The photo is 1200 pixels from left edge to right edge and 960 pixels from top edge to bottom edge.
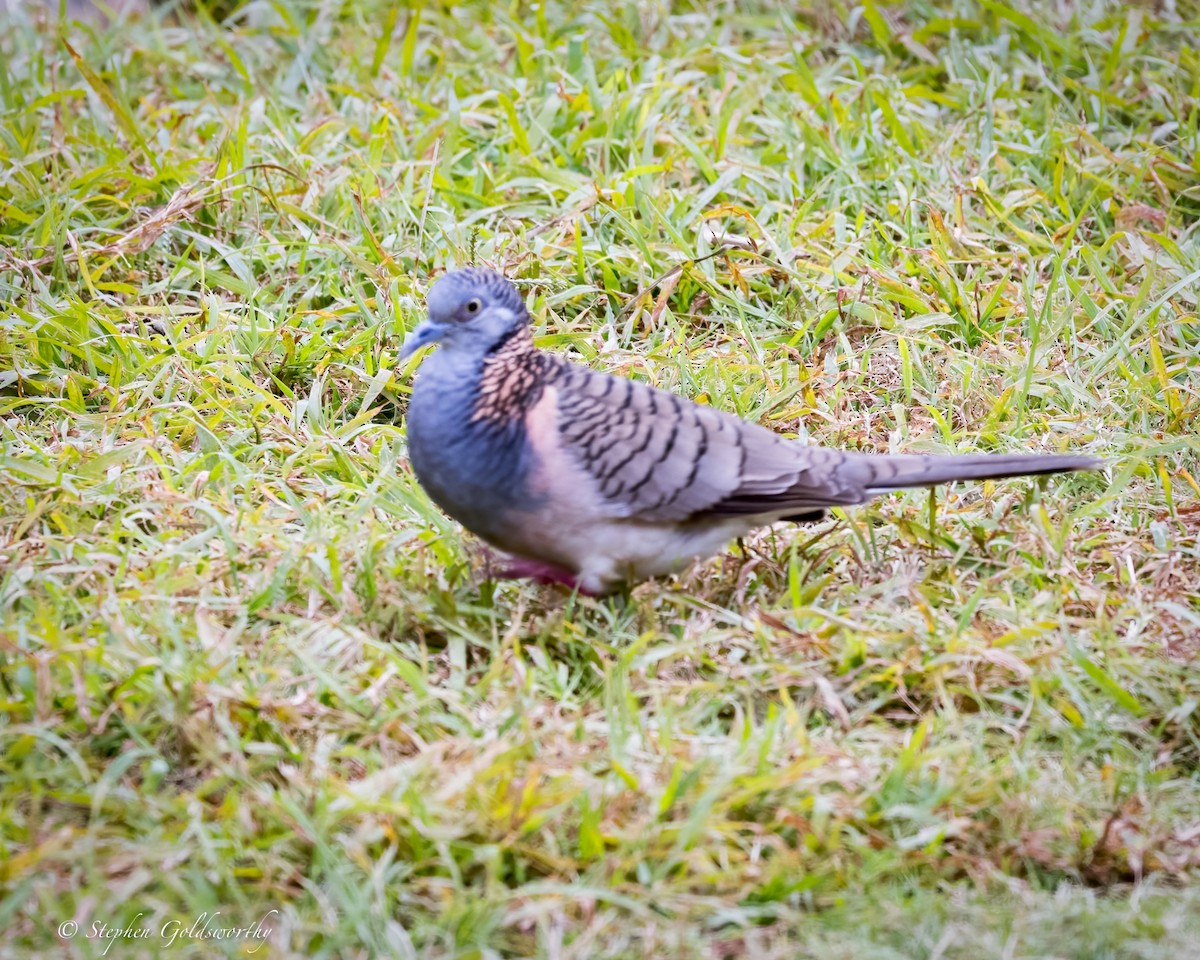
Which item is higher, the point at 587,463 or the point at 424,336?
the point at 424,336

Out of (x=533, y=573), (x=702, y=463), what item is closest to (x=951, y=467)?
(x=702, y=463)

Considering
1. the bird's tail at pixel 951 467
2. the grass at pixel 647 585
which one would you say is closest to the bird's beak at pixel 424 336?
the grass at pixel 647 585

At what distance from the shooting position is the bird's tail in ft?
11.3

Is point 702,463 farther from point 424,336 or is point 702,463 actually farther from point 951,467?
point 424,336

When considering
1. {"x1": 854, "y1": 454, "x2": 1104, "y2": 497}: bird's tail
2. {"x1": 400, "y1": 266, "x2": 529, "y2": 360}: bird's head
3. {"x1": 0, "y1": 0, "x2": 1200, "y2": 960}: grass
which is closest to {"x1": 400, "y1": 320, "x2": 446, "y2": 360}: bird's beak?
{"x1": 400, "y1": 266, "x2": 529, "y2": 360}: bird's head

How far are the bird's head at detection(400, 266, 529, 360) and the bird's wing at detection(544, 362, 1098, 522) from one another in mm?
214

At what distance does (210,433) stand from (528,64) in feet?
8.54

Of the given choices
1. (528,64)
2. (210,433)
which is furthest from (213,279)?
(528,64)

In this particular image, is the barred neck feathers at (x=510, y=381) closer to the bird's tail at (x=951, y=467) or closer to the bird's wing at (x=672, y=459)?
the bird's wing at (x=672, y=459)

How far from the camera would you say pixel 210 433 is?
4137mm

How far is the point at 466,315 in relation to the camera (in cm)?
336

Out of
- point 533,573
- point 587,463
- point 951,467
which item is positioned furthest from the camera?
point 533,573

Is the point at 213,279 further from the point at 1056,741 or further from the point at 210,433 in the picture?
the point at 1056,741

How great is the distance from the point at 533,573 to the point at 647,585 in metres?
0.31
